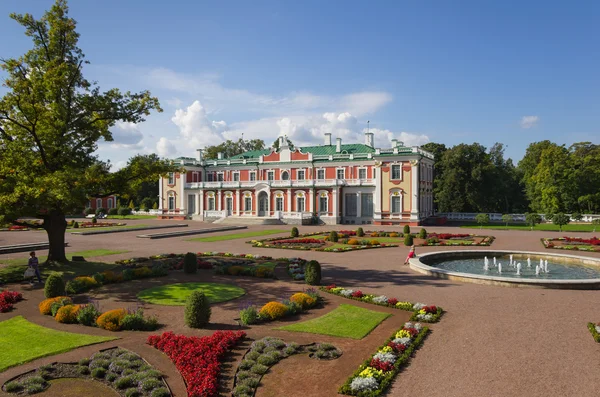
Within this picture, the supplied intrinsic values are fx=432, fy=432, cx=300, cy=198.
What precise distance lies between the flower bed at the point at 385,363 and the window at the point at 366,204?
1651 inches

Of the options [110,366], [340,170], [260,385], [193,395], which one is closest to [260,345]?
[260,385]

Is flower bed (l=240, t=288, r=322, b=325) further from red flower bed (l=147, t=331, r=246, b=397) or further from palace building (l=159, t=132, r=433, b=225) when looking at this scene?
palace building (l=159, t=132, r=433, b=225)

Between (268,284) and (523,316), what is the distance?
926 cm

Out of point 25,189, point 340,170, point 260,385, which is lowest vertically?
point 260,385

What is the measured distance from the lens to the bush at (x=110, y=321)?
38.1 feet

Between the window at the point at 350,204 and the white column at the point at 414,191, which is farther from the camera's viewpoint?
the window at the point at 350,204

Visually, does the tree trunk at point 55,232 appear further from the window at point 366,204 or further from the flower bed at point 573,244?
the window at point 366,204

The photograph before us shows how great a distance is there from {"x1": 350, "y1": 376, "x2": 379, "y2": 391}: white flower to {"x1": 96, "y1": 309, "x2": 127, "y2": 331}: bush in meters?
6.87

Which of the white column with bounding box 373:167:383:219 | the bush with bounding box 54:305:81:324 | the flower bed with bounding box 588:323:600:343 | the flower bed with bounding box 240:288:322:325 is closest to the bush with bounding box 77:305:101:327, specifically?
the bush with bounding box 54:305:81:324

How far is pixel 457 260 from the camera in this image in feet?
79.5

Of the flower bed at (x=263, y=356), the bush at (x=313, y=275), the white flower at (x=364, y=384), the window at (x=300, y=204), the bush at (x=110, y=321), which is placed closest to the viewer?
the white flower at (x=364, y=384)

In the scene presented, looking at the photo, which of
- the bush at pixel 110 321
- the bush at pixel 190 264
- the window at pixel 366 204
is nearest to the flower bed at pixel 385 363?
the bush at pixel 110 321

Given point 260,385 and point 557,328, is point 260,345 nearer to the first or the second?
point 260,385

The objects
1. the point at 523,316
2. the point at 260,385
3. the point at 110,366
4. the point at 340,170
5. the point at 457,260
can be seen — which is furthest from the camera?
the point at 340,170
